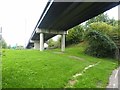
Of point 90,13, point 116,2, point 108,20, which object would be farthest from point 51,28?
point 108,20

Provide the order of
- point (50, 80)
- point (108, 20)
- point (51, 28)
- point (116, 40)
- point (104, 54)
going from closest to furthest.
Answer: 1. point (50, 80)
2. point (104, 54)
3. point (116, 40)
4. point (51, 28)
5. point (108, 20)

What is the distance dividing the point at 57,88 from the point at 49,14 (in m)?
24.8

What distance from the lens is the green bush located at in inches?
1726

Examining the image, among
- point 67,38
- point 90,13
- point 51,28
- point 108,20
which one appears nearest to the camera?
point 90,13

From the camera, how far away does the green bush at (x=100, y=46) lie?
43.8 metres

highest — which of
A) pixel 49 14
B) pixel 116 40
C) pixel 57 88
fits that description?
pixel 49 14

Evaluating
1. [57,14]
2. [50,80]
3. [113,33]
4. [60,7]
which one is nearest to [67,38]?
[113,33]

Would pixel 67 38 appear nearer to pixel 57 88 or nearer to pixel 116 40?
pixel 116 40

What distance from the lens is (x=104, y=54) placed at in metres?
44.0

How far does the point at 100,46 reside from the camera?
44.1 m

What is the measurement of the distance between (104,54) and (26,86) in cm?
3159

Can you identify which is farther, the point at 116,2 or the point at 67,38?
the point at 67,38

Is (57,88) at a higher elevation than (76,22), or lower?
lower

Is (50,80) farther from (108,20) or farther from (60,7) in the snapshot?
(108,20)
